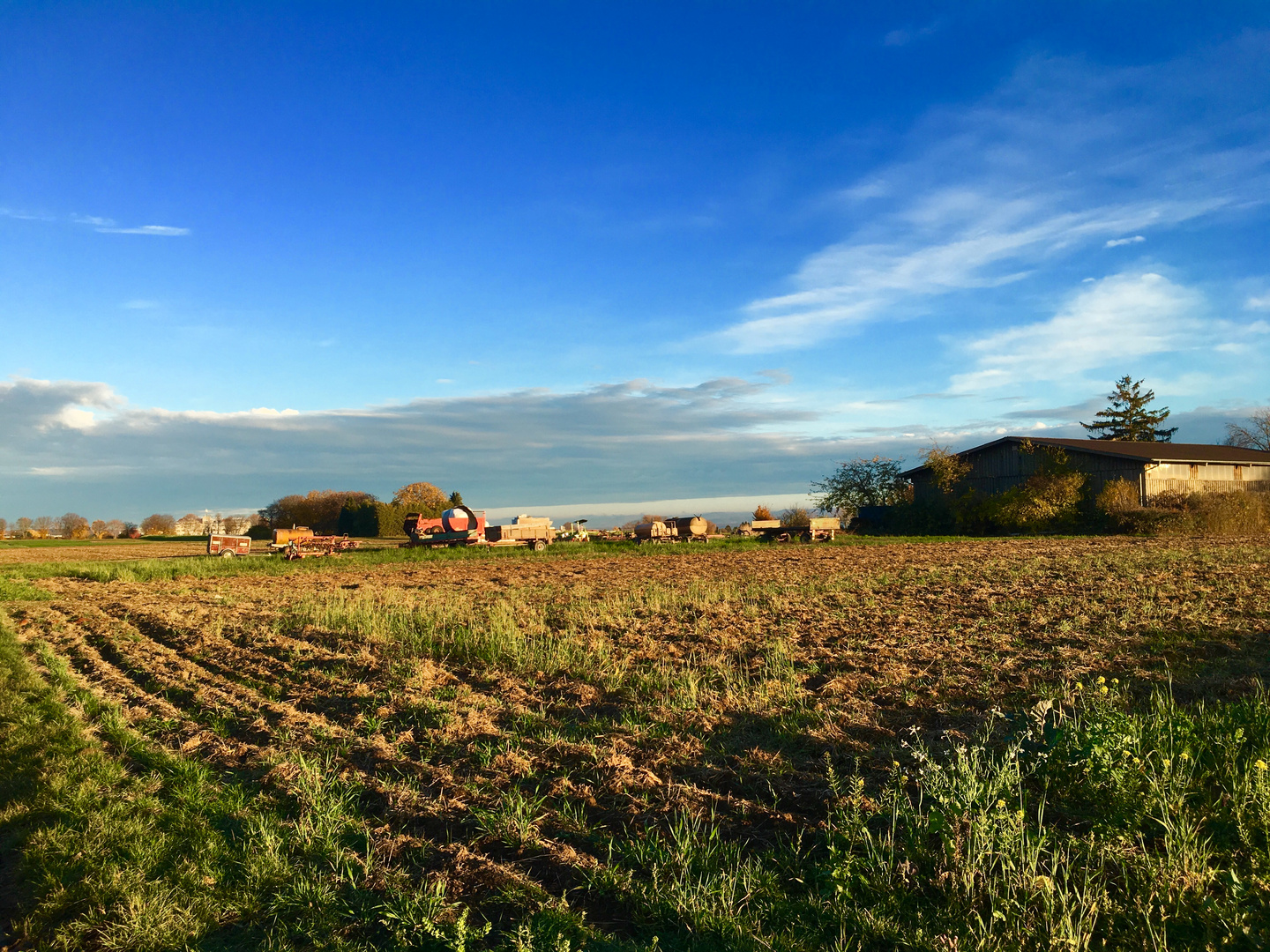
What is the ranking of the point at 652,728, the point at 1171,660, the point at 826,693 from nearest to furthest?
the point at 652,728 < the point at 826,693 < the point at 1171,660

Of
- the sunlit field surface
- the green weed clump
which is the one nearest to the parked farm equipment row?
the sunlit field surface

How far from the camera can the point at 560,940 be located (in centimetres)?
332

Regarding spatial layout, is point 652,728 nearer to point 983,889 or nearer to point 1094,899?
point 983,889

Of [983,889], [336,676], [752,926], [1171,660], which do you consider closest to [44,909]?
[752,926]

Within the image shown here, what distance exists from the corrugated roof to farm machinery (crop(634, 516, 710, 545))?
1771cm

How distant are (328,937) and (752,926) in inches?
83.1

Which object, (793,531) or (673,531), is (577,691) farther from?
(793,531)

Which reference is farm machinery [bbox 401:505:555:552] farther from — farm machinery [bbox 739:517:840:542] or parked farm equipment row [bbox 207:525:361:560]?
farm machinery [bbox 739:517:840:542]

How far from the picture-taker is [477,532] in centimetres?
3259

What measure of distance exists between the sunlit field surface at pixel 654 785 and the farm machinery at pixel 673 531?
21962 mm

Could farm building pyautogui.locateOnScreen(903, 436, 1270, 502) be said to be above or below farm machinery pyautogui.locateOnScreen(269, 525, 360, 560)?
above

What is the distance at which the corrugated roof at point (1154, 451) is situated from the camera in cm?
3600

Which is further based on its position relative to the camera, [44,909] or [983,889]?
[44,909]

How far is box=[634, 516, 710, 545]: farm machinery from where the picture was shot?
33.3 m
